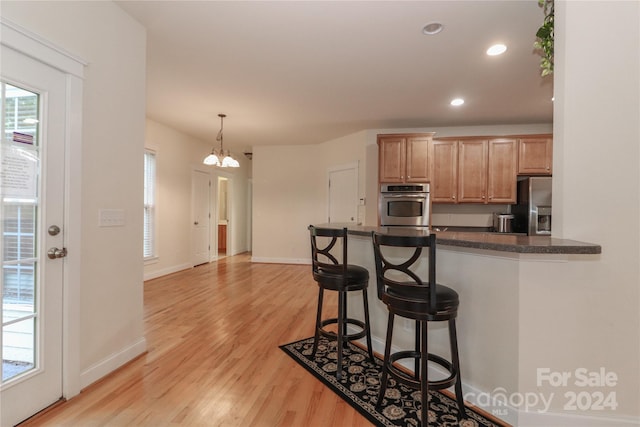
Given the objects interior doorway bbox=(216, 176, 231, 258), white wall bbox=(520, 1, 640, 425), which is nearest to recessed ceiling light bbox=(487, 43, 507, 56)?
white wall bbox=(520, 1, 640, 425)

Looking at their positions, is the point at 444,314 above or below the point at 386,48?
below

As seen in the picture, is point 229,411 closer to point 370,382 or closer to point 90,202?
point 370,382

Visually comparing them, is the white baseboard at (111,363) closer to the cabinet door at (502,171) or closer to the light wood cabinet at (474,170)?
the light wood cabinet at (474,170)

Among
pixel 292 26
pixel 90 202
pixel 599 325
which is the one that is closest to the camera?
pixel 599 325

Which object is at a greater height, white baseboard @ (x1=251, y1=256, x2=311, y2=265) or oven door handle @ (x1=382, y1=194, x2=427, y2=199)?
oven door handle @ (x1=382, y1=194, x2=427, y2=199)

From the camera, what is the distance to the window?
4734 mm

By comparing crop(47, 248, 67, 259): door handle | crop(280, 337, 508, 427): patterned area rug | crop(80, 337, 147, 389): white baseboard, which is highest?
crop(47, 248, 67, 259): door handle

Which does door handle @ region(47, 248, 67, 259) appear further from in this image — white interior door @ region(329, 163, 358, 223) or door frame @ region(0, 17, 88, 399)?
white interior door @ region(329, 163, 358, 223)

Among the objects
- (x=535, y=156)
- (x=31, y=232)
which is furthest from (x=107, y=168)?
(x=535, y=156)

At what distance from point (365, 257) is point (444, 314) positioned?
1067mm

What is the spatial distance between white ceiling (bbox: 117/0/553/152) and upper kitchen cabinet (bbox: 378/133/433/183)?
1.11 ft

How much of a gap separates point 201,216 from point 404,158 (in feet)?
14.2

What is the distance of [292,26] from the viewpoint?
2.26 meters

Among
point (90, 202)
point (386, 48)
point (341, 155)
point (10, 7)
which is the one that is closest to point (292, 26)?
point (386, 48)
